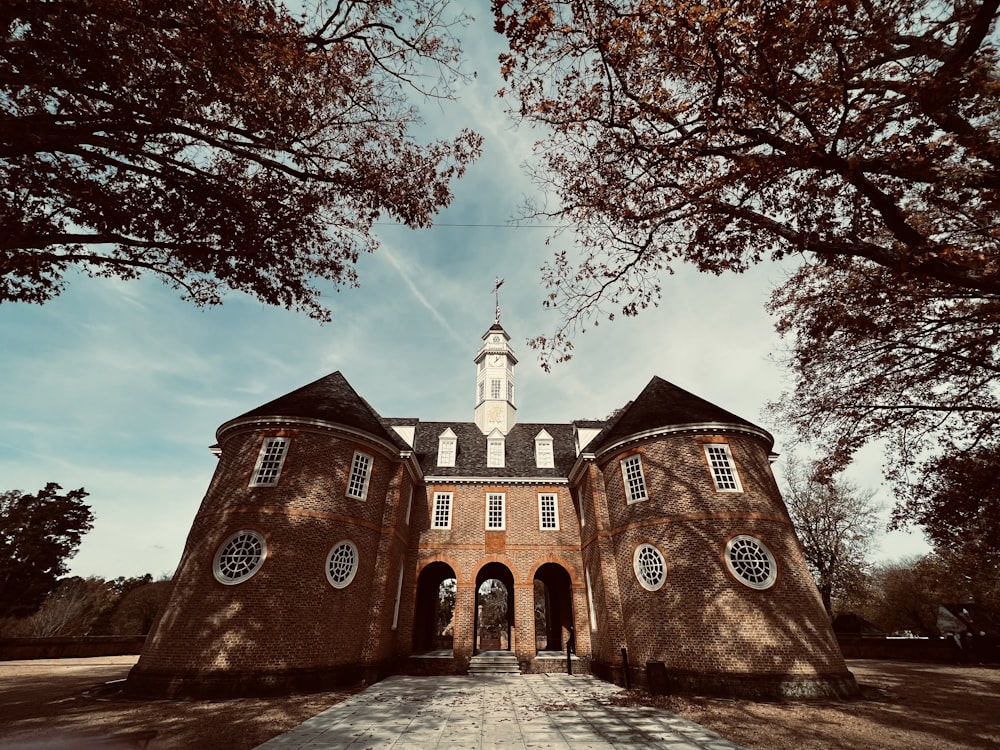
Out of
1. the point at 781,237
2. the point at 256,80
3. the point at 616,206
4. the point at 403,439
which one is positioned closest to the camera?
the point at 256,80

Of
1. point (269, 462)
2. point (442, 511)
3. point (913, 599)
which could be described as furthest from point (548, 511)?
point (913, 599)

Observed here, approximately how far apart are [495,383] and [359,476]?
13496mm

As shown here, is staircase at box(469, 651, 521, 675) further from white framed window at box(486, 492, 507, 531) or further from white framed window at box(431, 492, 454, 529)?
white framed window at box(431, 492, 454, 529)

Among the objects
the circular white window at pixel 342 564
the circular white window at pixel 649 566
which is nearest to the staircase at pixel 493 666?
the circular white window at pixel 342 564

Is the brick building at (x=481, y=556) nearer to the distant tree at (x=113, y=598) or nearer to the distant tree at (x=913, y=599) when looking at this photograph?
the distant tree at (x=913, y=599)

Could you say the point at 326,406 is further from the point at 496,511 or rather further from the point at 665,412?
the point at 665,412

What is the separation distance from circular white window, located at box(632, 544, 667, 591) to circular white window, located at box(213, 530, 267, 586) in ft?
44.0

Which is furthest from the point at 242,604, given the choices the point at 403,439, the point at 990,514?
the point at 990,514

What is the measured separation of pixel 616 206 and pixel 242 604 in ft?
52.9

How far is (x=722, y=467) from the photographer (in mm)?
16000

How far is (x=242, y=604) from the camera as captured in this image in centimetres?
1366

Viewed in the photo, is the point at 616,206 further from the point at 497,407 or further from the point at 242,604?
the point at 497,407

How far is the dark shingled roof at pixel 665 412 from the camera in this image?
1689 cm

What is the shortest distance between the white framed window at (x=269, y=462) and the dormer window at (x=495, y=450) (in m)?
11.3
